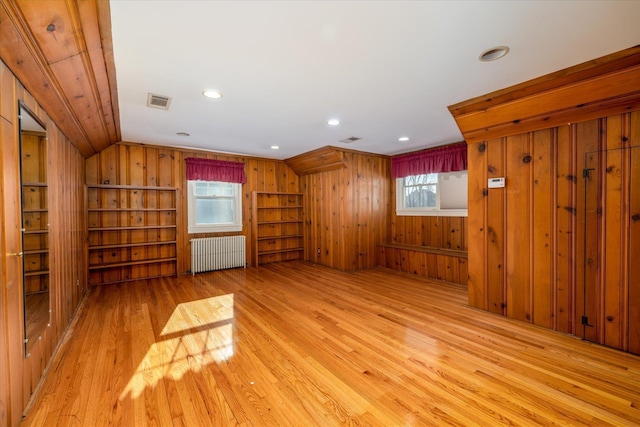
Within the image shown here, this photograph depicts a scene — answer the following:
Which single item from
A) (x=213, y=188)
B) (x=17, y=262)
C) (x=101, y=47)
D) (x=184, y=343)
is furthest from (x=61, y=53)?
(x=213, y=188)

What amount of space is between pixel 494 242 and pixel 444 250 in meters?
1.77

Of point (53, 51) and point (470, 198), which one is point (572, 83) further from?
point (53, 51)

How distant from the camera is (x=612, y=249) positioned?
2371mm

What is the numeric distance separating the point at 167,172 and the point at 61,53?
11.9 feet

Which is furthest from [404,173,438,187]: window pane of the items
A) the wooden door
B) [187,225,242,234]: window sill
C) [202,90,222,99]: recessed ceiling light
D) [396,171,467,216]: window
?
[202,90,222,99]: recessed ceiling light

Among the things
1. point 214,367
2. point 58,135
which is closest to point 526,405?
point 214,367

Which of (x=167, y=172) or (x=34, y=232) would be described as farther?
(x=167, y=172)

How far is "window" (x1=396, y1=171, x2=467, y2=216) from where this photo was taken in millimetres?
4812

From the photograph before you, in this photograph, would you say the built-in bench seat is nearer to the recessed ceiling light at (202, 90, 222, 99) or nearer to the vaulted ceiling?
the vaulted ceiling

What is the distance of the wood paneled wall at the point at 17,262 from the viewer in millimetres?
1440

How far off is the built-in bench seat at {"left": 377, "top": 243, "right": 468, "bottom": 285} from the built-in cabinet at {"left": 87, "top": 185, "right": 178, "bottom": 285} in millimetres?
4089

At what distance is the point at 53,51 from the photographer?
1584 millimetres

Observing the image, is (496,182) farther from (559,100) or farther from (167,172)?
(167,172)

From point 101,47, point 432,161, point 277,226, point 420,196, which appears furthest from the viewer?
point 277,226
